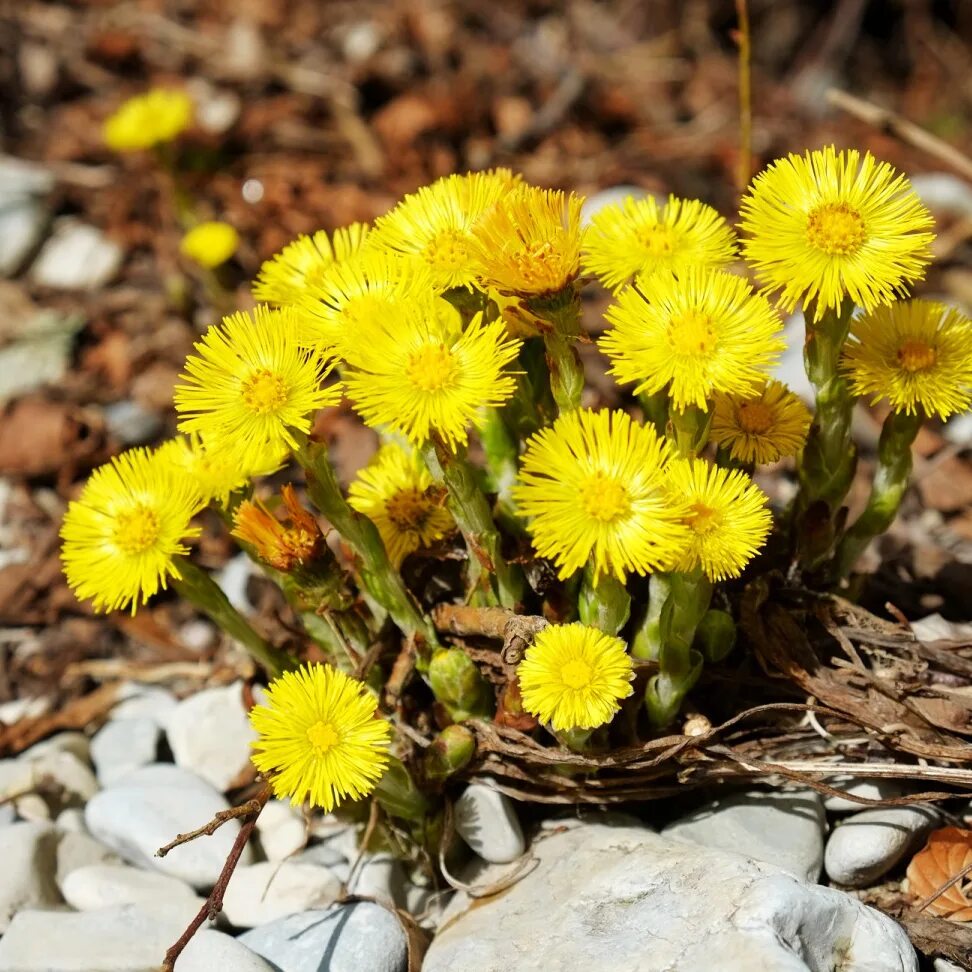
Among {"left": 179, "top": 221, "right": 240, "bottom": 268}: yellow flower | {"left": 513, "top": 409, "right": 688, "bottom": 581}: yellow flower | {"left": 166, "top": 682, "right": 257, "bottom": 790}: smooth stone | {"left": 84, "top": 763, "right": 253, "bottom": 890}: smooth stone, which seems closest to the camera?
{"left": 513, "top": 409, "right": 688, "bottom": 581}: yellow flower

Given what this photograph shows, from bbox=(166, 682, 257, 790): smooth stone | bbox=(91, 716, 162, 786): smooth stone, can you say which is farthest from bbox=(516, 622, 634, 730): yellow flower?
bbox=(91, 716, 162, 786): smooth stone

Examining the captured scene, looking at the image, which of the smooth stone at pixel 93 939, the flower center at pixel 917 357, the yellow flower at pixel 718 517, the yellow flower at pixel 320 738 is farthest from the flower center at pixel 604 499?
the smooth stone at pixel 93 939

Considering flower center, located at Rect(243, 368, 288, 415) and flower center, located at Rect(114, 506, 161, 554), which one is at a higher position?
flower center, located at Rect(243, 368, 288, 415)

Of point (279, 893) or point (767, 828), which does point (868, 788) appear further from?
point (279, 893)

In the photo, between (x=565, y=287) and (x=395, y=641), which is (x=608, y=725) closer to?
(x=395, y=641)

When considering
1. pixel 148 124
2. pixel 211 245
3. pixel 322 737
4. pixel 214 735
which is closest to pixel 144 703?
pixel 214 735

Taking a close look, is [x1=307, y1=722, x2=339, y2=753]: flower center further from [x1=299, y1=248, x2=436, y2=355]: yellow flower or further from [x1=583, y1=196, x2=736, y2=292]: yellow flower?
[x1=583, y1=196, x2=736, y2=292]: yellow flower

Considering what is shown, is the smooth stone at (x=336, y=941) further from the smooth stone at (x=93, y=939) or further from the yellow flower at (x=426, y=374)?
the yellow flower at (x=426, y=374)
